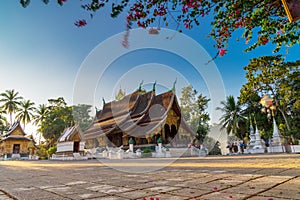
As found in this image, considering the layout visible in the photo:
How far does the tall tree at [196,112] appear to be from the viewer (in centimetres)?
2261

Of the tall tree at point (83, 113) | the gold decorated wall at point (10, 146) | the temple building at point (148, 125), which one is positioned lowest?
the gold decorated wall at point (10, 146)

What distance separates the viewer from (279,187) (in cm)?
222

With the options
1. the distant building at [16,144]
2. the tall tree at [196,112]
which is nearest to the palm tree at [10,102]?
the distant building at [16,144]

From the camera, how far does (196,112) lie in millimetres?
26094

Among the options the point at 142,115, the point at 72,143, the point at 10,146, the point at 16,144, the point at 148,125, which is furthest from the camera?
the point at 16,144

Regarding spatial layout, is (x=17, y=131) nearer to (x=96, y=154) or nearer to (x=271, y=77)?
(x=96, y=154)

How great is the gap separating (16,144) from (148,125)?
26.0 meters

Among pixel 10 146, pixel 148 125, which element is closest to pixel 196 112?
pixel 148 125

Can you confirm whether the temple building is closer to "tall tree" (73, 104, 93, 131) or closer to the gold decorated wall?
the gold decorated wall

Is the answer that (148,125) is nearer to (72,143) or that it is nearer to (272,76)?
(72,143)

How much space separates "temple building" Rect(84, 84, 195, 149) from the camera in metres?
16.6

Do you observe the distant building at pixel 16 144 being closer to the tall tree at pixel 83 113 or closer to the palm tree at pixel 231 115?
the tall tree at pixel 83 113

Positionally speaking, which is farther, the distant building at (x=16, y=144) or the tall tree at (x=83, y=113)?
the tall tree at (x=83, y=113)

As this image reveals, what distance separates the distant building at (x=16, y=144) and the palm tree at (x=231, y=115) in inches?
1187
